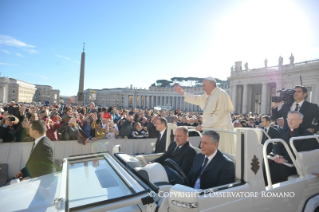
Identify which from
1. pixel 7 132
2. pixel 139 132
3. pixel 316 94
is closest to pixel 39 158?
pixel 7 132

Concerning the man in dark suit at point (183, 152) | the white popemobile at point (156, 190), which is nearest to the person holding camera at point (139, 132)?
the man in dark suit at point (183, 152)

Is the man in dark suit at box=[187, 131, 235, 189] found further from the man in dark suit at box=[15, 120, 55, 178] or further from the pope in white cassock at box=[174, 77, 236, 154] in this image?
the man in dark suit at box=[15, 120, 55, 178]

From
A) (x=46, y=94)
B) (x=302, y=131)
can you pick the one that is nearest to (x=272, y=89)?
(x=302, y=131)

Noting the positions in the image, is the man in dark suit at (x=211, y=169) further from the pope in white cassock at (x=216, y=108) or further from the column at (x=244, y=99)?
the column at (x=244, y=99)

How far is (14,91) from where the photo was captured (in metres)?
95.4

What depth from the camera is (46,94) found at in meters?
132

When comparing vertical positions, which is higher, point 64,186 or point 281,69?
point 281,69

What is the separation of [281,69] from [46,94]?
13628 cm

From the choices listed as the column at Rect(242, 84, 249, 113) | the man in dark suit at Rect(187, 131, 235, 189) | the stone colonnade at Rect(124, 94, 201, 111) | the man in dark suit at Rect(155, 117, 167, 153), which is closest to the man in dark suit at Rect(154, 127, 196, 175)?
the man in dark suit at Rect(187, 131, 235, 189)

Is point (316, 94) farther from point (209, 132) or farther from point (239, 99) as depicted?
point (209, 132)

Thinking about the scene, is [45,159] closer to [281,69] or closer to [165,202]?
[165,202]

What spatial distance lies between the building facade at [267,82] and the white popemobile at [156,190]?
35888 mm

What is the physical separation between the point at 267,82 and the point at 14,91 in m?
107

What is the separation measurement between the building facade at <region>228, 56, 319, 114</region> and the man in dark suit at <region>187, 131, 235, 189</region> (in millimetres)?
36353
